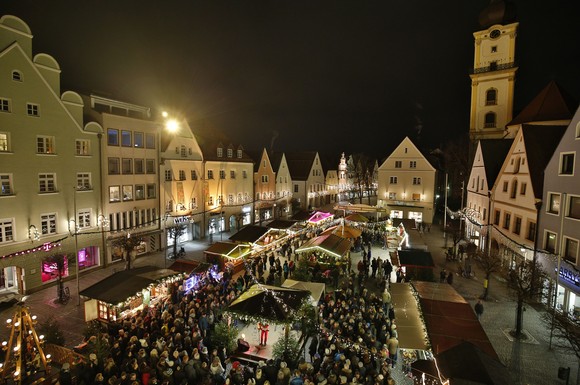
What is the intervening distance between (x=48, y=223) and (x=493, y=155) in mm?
36674

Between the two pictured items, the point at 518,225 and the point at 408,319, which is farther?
the point at 518,225

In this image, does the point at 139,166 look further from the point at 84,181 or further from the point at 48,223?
the point at 48,223

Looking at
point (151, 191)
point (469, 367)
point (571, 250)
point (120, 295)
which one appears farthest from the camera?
point (151, 191)

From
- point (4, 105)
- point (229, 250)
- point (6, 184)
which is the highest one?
point (4, 105)

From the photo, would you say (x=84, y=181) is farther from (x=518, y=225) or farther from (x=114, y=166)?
(x=518, y=225)

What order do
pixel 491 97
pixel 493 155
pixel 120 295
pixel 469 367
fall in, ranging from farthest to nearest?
pixel 491 97 < pixel 493 155 < pixel 120 295 < pixel 469 367

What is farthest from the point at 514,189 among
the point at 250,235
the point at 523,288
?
the point at 250,235

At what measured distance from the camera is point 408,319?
13.4 metres

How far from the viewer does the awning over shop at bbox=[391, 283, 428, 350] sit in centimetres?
1203

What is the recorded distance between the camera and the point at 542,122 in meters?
31.9

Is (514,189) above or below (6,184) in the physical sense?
below

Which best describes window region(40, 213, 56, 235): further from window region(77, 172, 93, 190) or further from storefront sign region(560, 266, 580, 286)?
storefront sign region(560, 266, 580, 286)

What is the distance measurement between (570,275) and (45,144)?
3176 centimetres

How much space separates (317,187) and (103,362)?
52.5m
